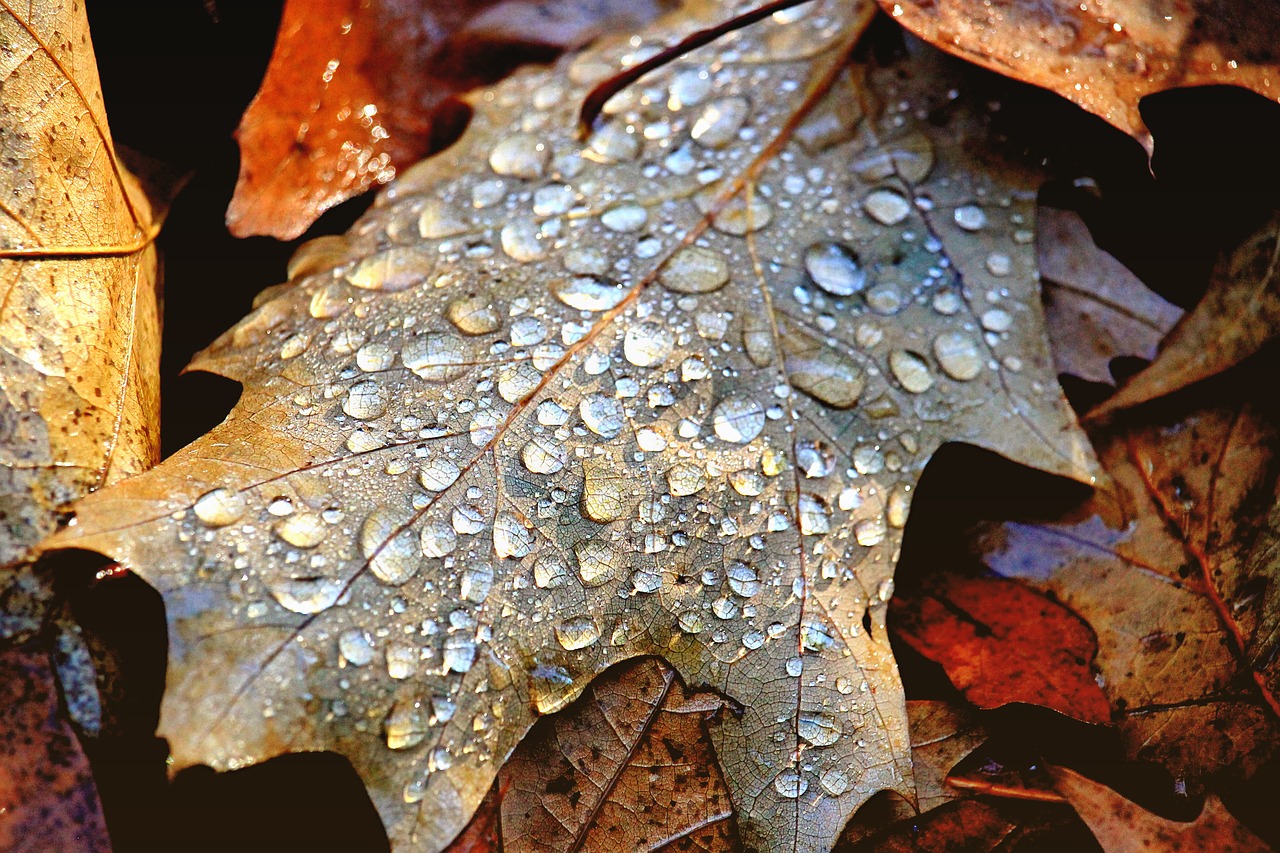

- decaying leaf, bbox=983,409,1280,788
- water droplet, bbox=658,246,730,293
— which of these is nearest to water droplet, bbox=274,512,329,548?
water droplet, bbox=658,246,730,293

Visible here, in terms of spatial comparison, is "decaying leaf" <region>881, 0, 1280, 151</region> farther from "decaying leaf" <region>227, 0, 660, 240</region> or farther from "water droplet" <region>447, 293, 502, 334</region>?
"water droplet" <region>447, 293, 502, 334</region>

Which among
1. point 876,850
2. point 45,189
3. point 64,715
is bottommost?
point 876,850

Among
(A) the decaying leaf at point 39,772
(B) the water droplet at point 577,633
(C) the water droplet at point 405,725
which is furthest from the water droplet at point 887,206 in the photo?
(A) the decaying leaf at point 39,772

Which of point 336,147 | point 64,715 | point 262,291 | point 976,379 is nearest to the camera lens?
point 64,715

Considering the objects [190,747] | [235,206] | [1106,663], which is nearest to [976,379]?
[1106,663]

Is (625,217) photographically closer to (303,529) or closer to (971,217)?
(971,217)

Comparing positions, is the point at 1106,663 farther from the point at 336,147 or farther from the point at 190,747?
the point at 336,147

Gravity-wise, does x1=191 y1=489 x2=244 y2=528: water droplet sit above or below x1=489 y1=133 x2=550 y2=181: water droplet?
below
